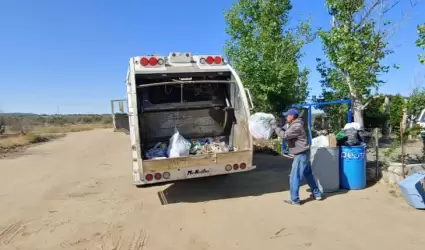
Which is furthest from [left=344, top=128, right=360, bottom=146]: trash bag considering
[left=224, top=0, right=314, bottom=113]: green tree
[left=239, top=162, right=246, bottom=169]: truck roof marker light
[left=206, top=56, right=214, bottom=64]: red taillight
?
[left=224, top=0, right=314, bottom=113]: green tree

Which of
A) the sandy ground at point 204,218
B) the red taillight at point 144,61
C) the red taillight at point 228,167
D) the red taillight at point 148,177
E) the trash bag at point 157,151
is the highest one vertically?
the red taillight at point 144,61

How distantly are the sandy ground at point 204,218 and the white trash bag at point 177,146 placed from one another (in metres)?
0.90

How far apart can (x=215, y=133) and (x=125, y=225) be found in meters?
3.03

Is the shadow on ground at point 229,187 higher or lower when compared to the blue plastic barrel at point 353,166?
lower

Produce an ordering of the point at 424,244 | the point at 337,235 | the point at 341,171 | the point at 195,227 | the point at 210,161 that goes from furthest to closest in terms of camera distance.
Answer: the point at 341,171 < the point at 210,161 < the point at 195,227 < the point at 337,235 < the point at 424,244

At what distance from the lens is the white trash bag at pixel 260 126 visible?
659 centimetres

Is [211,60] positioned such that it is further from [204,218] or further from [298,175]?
[204,218]

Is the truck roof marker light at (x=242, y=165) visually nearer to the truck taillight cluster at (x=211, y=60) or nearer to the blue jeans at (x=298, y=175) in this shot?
the blue jeans at (x=298, y=175)

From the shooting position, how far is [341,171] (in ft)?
22.9

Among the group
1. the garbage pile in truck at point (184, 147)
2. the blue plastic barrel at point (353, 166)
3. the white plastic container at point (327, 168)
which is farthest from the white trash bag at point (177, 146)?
the blue plastic barrel at point (353, 166)

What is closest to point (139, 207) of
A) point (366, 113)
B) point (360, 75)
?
point (360, 75)

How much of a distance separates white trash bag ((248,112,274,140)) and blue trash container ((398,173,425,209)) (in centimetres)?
232

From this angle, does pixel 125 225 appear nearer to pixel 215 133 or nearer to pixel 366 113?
pixel 215 133

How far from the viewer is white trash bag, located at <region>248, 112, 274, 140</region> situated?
6.59 m
